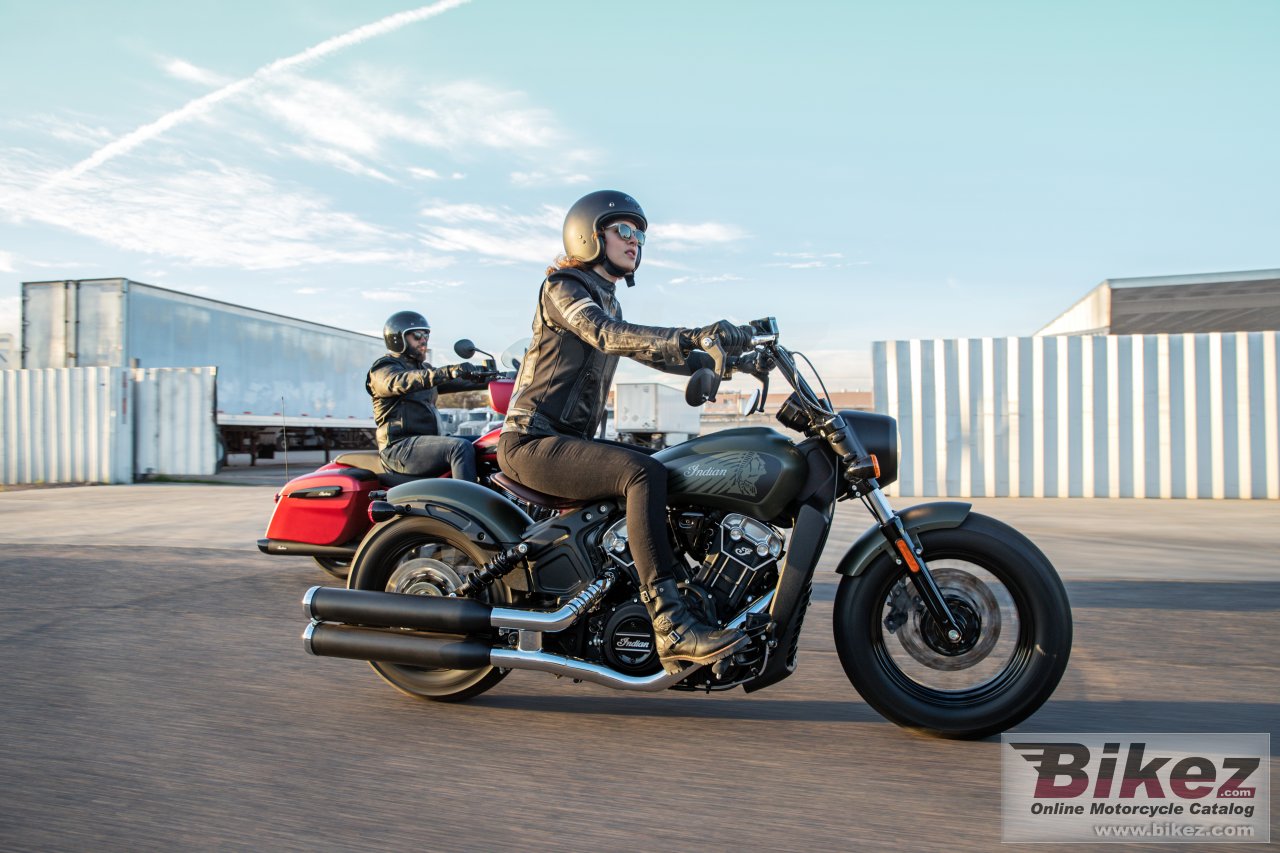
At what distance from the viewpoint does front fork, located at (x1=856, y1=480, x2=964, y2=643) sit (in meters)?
3.36

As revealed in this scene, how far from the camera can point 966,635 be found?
3.37 meters

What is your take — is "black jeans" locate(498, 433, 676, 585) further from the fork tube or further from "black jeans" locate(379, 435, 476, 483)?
"black jeans" locate(379, 435, 476, 483)

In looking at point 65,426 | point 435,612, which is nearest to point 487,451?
point 435,612

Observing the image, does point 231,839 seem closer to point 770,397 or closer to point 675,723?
point 675,723

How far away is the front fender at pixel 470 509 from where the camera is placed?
388 centimetres

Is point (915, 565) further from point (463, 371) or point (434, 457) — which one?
point (463, 371)

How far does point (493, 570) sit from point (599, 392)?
0.87m

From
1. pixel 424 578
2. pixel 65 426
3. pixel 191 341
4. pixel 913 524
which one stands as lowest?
pixel 424 578

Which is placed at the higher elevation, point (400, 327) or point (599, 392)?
point (400, 327)

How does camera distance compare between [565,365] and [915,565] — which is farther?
[565,365]

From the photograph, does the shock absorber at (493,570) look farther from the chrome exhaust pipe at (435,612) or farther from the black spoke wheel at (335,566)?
the black spoke wheel at (335,566)

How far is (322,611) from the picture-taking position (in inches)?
152

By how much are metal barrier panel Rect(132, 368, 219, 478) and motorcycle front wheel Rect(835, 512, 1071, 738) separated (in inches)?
708

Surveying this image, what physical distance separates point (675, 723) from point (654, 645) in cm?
44
